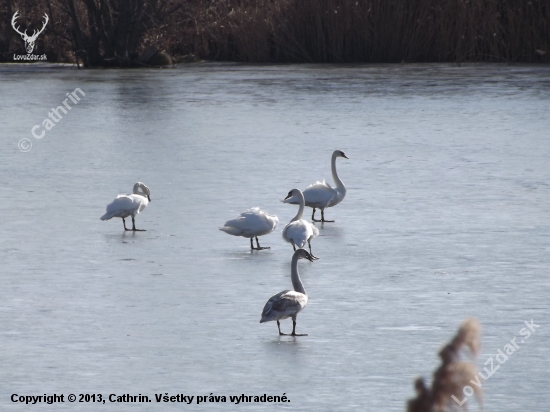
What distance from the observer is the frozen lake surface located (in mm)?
3891

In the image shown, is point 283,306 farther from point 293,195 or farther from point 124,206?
point 124,206

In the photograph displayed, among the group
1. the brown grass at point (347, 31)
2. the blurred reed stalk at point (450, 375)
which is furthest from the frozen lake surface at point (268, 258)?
the brown grass at point (347, 31)

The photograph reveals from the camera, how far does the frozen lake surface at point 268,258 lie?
12.8 ft

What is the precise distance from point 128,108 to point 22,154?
16.0 ft

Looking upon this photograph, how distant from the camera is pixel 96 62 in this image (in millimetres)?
26516

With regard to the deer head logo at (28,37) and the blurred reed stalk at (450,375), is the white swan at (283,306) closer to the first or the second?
the blurred reed stalk at (450,375)

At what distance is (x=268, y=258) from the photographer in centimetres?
644

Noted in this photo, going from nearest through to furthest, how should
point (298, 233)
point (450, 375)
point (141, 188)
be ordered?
point (450, 375), point (298, 233), point (141, 188)

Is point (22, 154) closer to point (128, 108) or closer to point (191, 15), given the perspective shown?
point (128, 108)

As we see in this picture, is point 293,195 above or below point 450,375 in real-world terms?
below

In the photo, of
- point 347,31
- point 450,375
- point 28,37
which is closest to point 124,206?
point 450,375

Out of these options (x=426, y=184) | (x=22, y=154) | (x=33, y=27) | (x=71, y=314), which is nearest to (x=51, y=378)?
(x=71, y=314)

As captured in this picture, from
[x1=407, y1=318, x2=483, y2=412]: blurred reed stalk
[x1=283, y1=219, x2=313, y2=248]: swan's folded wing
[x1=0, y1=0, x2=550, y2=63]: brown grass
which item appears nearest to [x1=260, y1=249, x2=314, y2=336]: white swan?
[x1=283, y1=219, x2=313, y2=248]: swan's folded wing

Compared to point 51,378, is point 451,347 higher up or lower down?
higher up
